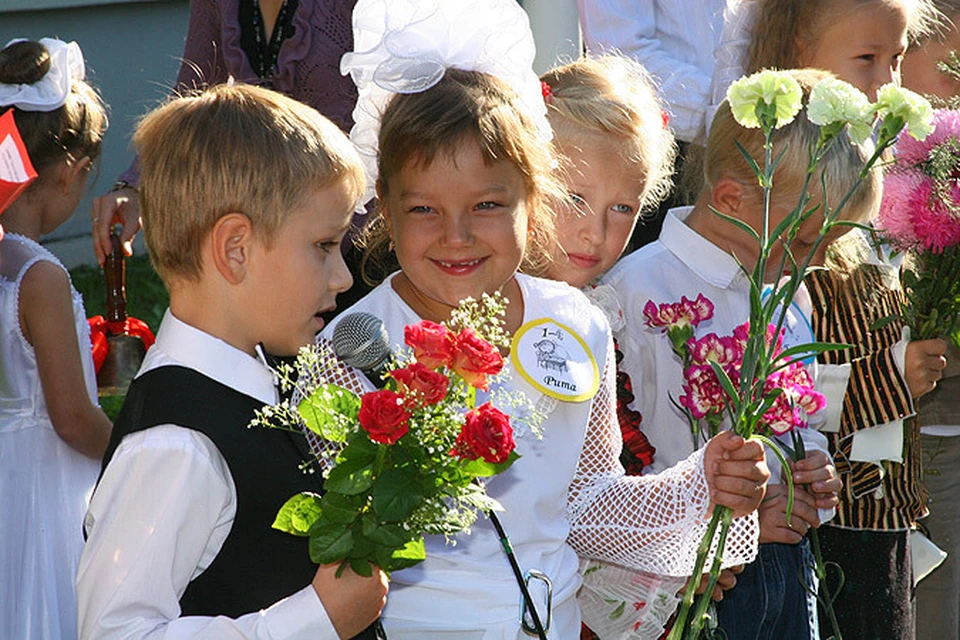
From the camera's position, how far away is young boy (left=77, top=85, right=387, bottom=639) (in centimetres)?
195

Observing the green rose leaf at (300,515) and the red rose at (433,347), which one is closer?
the red rose at (433,347)

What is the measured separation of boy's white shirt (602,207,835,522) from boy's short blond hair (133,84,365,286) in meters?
1.07

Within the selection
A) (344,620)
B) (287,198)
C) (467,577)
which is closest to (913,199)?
(467,577)

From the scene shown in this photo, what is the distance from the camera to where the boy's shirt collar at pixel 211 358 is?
2.13 metres

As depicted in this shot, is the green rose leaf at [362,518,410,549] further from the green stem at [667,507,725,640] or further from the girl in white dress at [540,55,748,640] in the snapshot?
the girl in white dress at [540,55,748,640]

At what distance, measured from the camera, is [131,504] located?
1949 mm

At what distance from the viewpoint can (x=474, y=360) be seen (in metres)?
1.74

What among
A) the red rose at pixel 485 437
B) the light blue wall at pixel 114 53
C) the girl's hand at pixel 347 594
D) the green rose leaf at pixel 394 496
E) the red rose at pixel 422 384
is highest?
the red rose at pixel 422 384

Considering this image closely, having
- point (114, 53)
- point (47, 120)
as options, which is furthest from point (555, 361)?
point (114, 53)

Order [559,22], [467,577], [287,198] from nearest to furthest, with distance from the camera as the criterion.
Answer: [287,198] → [467,577] → [559,22]

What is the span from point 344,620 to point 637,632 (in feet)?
3.53

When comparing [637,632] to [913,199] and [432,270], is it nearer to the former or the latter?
[432,270]

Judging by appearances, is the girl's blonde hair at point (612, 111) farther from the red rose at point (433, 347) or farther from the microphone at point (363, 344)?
the red rose at point (433, 347)

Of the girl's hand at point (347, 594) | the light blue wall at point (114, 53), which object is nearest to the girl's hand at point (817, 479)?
the girl's hand at point (347, 594)
